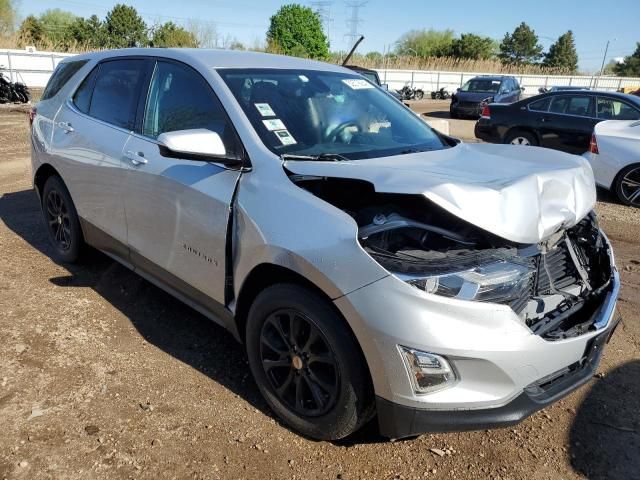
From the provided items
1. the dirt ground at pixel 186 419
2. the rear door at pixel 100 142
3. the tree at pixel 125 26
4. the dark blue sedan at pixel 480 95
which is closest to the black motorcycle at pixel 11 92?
the dark blue sedan at pixel 480 95

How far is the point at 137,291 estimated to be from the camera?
433 cm

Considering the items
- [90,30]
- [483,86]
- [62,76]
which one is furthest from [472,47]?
[62,76]

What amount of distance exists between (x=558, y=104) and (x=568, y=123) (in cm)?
61

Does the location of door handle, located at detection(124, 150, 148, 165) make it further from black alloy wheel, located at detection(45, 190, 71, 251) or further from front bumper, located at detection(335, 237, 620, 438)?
front bumper, located at detection(335, 237, 620, 438)

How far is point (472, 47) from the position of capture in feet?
221

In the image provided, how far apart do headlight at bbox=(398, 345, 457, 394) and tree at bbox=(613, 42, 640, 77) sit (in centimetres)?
8737

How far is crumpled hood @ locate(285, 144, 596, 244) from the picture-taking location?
2.19 meters

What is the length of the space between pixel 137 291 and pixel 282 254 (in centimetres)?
232

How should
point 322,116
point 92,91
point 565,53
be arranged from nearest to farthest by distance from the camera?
point 322,116
point 92,91
point 565,53

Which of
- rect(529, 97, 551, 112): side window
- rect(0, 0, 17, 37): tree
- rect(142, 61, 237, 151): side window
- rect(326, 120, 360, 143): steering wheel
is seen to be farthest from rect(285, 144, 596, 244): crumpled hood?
rect(0, 0, 17, 37): tree

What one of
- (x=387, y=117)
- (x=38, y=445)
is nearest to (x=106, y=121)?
(x=387, y=117)

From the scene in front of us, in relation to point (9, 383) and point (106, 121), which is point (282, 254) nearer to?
point (9, 383)

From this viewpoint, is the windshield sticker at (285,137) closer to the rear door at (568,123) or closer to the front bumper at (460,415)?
the front bumper at (460,415)

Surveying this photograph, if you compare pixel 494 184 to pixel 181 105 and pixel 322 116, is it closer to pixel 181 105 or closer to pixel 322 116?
pixel 322 116
